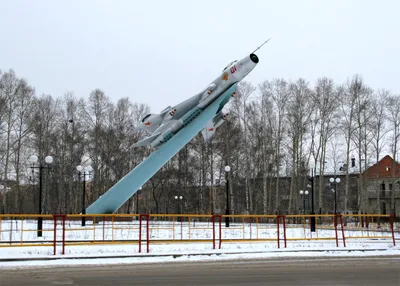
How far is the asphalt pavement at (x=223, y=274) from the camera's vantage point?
9.36 metres

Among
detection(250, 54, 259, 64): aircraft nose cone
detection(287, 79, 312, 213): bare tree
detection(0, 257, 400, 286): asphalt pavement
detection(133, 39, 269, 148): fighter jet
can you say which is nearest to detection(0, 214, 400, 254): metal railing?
detection(0, 257, 400, 286): asphalt pavement

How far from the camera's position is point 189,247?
1702 cm

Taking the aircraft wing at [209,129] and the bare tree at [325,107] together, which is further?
the bare tree at [325,107]

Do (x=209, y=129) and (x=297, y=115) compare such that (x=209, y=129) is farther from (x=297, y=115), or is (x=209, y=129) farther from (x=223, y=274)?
(x=297, y=115)

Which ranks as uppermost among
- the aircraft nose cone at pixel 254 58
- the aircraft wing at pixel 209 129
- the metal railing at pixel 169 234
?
the aircraft nose cone at pixel 254 58

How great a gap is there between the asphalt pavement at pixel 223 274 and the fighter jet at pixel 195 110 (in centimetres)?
1169

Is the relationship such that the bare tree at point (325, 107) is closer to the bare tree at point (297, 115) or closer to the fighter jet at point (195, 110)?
the bare tree at point (297, 115)

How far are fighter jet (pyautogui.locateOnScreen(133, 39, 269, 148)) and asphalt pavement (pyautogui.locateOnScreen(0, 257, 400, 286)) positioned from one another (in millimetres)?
11690

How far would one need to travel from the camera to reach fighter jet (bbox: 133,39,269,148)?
23031mm

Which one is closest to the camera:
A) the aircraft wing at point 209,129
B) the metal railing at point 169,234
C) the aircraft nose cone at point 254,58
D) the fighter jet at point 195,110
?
the metal railing at point 169,234

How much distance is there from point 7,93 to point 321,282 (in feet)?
131

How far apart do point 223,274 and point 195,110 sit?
14946mm

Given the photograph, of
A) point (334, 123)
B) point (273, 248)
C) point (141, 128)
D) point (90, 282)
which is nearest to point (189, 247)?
point (273, 248)

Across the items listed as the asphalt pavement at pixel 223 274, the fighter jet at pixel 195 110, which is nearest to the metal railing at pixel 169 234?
the asphalt pavement at pixel 223 274
